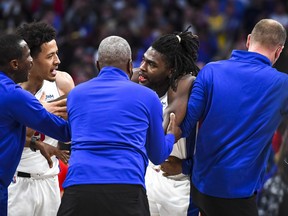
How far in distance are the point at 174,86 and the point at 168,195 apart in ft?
3.33

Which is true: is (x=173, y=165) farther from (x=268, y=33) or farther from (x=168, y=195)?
(x=268, y=33)

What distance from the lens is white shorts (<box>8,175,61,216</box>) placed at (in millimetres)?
6070

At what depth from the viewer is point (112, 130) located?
4.82 meters

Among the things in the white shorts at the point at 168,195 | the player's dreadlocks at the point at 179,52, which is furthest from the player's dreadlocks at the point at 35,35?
the white shorts at the point at 168,195

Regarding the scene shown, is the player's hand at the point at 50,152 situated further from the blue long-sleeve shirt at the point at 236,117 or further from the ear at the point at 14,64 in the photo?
the blue long-sleeve shirt at the point at 236,117

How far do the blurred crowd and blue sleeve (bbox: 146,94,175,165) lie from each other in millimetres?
9091

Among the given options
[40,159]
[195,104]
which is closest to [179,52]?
[195,104]

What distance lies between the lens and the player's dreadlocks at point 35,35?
606 cm

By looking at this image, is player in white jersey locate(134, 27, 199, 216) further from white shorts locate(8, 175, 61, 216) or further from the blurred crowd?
the blurred crowd

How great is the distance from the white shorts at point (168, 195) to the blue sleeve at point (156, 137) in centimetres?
107

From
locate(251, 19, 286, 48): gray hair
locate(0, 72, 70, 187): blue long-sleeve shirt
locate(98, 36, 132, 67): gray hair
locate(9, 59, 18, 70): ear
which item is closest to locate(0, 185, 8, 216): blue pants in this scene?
locate(0, 72, 70, 187): blue long-sleeve shirt

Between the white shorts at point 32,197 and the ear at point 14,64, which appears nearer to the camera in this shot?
the ear at point 14,64

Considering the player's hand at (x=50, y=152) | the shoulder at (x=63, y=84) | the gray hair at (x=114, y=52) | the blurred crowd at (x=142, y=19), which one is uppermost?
the gray hair at (x=114, y=52)

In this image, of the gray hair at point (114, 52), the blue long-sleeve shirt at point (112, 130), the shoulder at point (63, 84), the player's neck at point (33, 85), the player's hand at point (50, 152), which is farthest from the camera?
the shoulder at point (63, 84)
